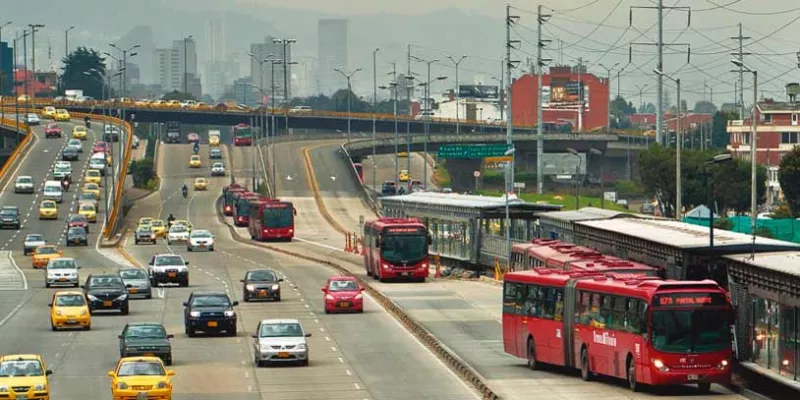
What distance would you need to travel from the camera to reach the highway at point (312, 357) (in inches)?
1764

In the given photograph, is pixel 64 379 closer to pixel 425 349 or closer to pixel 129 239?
pixel 425 349

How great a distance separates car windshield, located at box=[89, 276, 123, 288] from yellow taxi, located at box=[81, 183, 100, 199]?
237 feet

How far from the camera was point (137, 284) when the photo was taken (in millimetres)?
74312

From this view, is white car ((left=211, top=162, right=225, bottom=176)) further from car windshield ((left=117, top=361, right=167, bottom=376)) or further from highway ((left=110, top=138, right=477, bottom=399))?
car windshield ((left=117, top=361, right=167, bottom=376))

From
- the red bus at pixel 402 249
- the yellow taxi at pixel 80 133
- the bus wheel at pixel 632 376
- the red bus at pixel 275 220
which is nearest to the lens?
the bus wheel at pixel 632 376

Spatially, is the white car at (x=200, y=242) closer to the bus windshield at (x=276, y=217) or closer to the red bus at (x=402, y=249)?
the bus windshield at (x=276, y=217)

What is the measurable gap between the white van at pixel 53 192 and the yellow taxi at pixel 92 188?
205 cm

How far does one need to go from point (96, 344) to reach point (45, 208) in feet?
249

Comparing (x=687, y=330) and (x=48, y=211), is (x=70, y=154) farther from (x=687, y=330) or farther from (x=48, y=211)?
(x=687, y=330)

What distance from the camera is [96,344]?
186ft

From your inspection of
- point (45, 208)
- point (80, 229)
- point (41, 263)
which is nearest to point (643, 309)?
point (41, 263)

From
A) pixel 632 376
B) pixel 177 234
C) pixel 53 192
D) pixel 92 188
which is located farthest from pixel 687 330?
pixel 92 188

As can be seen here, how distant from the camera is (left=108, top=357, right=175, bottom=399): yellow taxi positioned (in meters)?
41.2

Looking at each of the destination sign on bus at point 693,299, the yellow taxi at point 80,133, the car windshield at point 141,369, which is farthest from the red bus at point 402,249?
the yellow taxi at point 80,133
